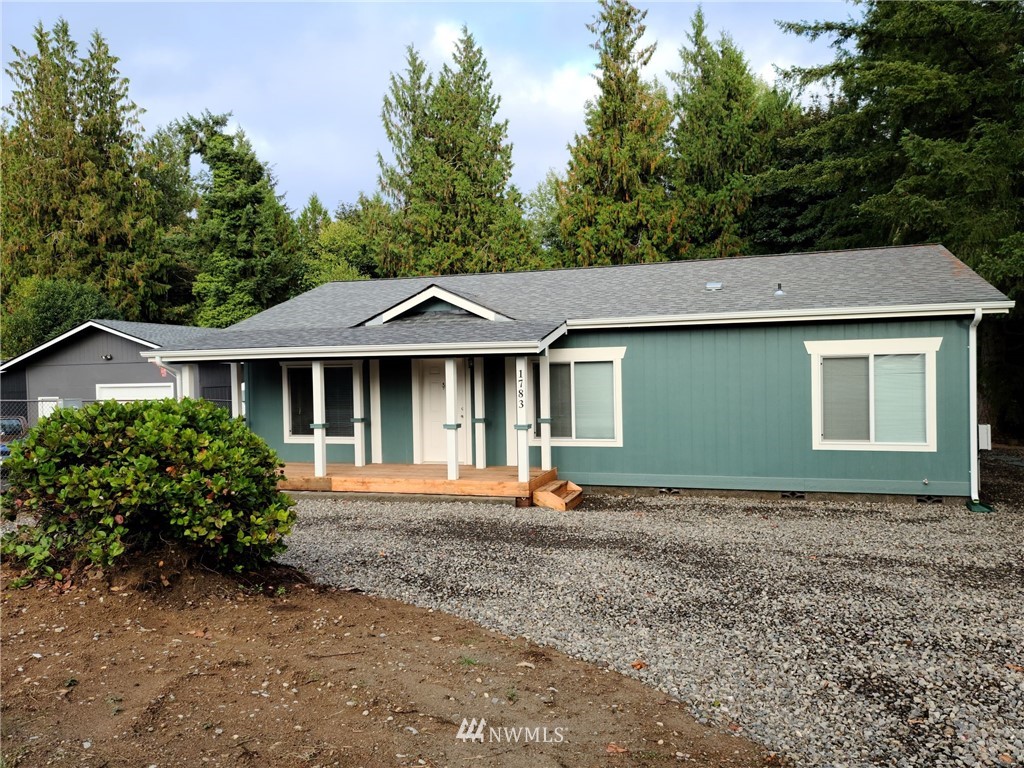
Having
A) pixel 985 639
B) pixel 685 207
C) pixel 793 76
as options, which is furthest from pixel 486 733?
pixel 685 207

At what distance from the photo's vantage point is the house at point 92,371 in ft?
54.3

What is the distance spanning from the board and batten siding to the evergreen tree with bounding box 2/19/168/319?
74.0ft

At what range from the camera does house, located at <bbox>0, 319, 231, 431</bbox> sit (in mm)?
16547

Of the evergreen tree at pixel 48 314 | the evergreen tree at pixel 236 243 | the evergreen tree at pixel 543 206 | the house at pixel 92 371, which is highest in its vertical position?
the evergreen tree at pixel 543 206

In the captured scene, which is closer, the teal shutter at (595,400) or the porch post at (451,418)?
the porch post at (451,418)

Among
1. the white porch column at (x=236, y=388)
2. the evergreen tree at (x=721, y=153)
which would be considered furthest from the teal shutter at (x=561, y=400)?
the evergreen tree at (x=721, y=153)

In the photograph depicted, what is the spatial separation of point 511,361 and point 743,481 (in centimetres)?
406

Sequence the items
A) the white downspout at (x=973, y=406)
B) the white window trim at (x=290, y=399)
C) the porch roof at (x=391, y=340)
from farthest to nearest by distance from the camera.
Result: the white window trim at (x=290, y=399)
the porch roof at (x=391, y=340)
the white downspout at (x=973, y=406)

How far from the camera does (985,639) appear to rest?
463 cm

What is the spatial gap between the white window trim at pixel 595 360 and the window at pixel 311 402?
129 inches

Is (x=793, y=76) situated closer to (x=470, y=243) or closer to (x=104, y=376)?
(x=470, y=243)

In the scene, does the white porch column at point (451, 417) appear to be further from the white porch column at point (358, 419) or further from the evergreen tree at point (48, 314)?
the evergreen tree at point (48, 314)

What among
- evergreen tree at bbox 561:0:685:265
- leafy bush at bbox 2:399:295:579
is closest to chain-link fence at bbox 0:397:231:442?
leafy bush at bbox 2:399:295:579

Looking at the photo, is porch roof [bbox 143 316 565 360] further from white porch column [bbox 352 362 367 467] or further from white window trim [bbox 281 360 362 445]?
white porch column [bbox 352 362 367 467]
